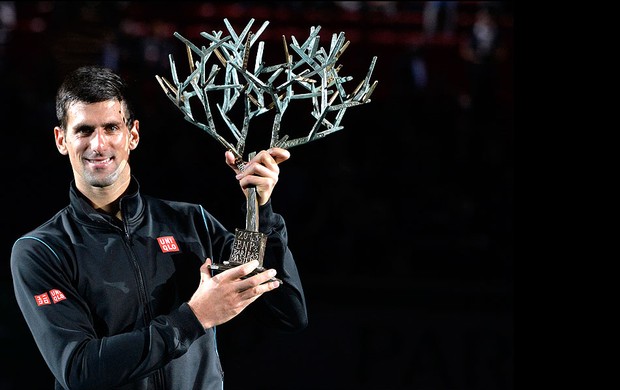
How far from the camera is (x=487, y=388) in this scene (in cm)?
525

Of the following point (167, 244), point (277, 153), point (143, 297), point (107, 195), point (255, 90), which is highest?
point (255, 90)

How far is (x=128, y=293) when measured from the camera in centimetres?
238

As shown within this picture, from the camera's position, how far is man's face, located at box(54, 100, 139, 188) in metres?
2.37

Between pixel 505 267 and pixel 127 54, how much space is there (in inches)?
153

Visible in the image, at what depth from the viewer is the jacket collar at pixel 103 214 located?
2.45m

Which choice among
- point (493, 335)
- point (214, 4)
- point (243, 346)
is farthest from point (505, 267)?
point (214, 4)

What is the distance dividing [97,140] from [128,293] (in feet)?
1.32

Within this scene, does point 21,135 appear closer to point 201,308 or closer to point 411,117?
point 411,117

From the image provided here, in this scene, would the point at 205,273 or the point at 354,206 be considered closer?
the point at 205,273

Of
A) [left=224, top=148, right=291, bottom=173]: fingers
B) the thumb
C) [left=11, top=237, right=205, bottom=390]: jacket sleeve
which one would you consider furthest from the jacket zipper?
[left=224, top=148, right=291, bottom=173]: fingers

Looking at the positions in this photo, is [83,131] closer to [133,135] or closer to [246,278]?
[133,135]

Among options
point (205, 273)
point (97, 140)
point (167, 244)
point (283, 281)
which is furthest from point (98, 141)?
point (283, 281)

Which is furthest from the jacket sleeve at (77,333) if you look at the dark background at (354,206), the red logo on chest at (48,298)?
the dark background at (354,206)

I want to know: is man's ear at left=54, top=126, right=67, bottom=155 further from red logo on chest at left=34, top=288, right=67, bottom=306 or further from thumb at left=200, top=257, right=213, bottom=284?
thumb at left=200, top=257, right=213, bottom=284
